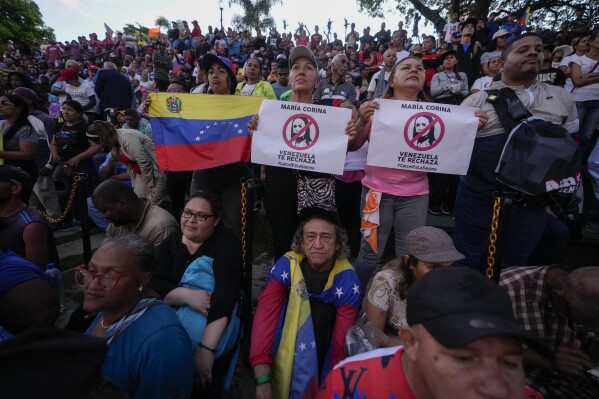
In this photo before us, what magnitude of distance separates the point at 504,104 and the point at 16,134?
6.16m

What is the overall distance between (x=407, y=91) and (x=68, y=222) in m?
6.14

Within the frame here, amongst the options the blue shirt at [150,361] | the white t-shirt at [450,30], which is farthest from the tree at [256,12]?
the blue shirt at [150,361]

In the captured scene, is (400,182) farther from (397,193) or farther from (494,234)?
(494,234)

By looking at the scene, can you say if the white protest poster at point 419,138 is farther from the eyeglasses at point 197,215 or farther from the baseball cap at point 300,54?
the eyeglasses at point 197,215

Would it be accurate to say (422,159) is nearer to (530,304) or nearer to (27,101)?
(530,304)

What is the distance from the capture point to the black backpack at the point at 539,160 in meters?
2.31

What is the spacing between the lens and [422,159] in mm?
2855

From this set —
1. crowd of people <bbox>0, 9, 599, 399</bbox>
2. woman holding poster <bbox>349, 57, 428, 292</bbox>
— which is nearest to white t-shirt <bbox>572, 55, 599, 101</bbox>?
crowd of people <bbox>0, 9, 599, 399</bbox>

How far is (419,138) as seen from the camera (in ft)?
9.35

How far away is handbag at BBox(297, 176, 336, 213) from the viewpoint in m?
3.08

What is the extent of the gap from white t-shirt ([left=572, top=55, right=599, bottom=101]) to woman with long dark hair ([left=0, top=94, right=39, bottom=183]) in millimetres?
7860

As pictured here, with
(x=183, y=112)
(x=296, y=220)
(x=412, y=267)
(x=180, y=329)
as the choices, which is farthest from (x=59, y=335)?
(x=183, y=112)

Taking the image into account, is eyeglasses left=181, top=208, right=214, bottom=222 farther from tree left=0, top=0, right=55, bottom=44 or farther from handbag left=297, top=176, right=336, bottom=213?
tree left=0, top=0, right=55, bottom=44

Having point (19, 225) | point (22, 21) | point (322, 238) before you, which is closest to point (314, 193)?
point (322, 238)
